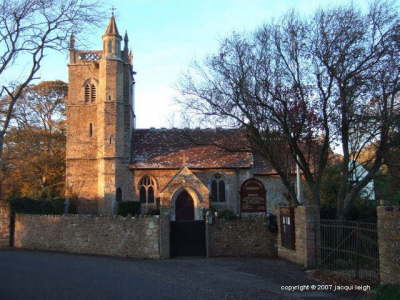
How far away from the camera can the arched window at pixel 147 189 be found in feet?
102

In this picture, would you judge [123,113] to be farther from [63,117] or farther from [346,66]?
[346,66]

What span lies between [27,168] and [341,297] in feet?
Result: 98.7

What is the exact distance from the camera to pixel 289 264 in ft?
52.9

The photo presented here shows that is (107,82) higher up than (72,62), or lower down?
lower down

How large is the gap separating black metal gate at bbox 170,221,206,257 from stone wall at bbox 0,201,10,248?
9.69 metres

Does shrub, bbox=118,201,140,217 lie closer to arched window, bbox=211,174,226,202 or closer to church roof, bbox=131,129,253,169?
church roof, bbox=131,129,253,169

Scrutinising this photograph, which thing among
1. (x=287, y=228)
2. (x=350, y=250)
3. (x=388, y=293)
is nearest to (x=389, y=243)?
(x=350, y=250)

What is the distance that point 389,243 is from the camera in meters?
10.2

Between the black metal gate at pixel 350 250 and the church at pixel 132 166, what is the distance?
14873mm

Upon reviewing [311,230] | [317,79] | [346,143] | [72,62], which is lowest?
[311,230]

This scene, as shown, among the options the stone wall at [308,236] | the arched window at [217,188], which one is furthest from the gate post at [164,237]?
the arched window at [217,188]

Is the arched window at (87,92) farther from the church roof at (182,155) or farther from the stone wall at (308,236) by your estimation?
the stone wall at (308,236)

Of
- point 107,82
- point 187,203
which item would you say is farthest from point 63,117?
point 187,203

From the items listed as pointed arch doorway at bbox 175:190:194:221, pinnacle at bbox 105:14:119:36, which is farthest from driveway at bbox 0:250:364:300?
pinnacle at bbox 105:14:119:36
